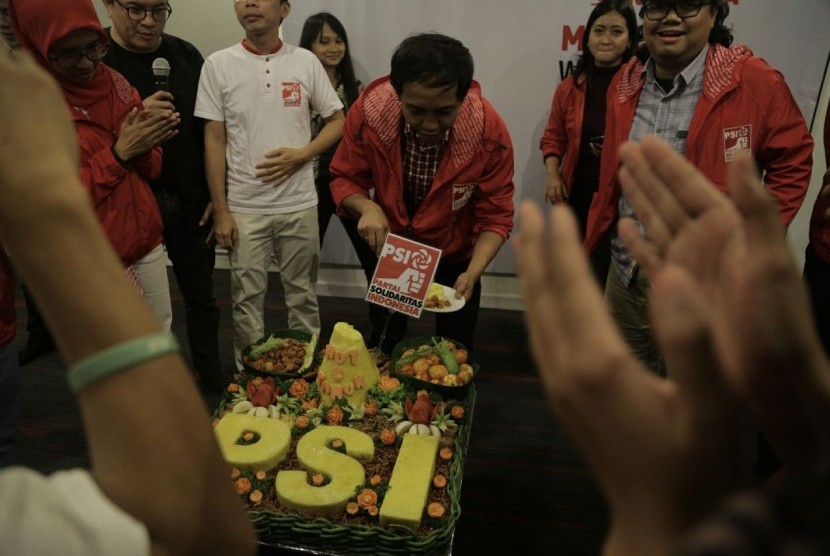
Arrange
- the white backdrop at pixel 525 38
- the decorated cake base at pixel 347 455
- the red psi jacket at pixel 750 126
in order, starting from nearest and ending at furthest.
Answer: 1. the decorated cake base at pixel 347 455
2. the red psi jacket at pixel 750 126
3. the white backdrop at pixel 525 38

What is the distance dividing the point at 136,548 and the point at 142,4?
2243mm

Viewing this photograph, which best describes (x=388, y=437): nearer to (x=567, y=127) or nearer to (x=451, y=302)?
(x=451, y=302)

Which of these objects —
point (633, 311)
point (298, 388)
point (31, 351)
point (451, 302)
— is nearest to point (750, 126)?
point (633, 311)

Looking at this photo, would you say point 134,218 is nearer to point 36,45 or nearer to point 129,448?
point 36,45

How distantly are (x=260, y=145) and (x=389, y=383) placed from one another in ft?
4.09

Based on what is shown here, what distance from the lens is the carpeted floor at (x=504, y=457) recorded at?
2025 millimetres

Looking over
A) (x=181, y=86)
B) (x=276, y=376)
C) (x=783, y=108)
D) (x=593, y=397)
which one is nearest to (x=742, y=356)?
(x=593, y=397)

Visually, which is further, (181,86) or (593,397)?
(181,86)

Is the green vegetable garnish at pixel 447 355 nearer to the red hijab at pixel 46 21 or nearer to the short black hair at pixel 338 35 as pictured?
the red hijab at pixel 46 21

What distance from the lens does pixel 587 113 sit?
2654 mm

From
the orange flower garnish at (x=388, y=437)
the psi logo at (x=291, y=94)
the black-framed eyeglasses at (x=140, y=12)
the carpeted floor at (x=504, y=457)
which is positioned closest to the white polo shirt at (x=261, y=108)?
the psi logo at (x=291, y=94)

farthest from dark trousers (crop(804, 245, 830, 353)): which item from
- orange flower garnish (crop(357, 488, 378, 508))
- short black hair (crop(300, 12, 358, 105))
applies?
short black hair (crop(300, 12, 358, 105))

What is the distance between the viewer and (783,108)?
1.80 m

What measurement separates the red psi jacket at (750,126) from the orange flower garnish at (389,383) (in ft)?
3.94
